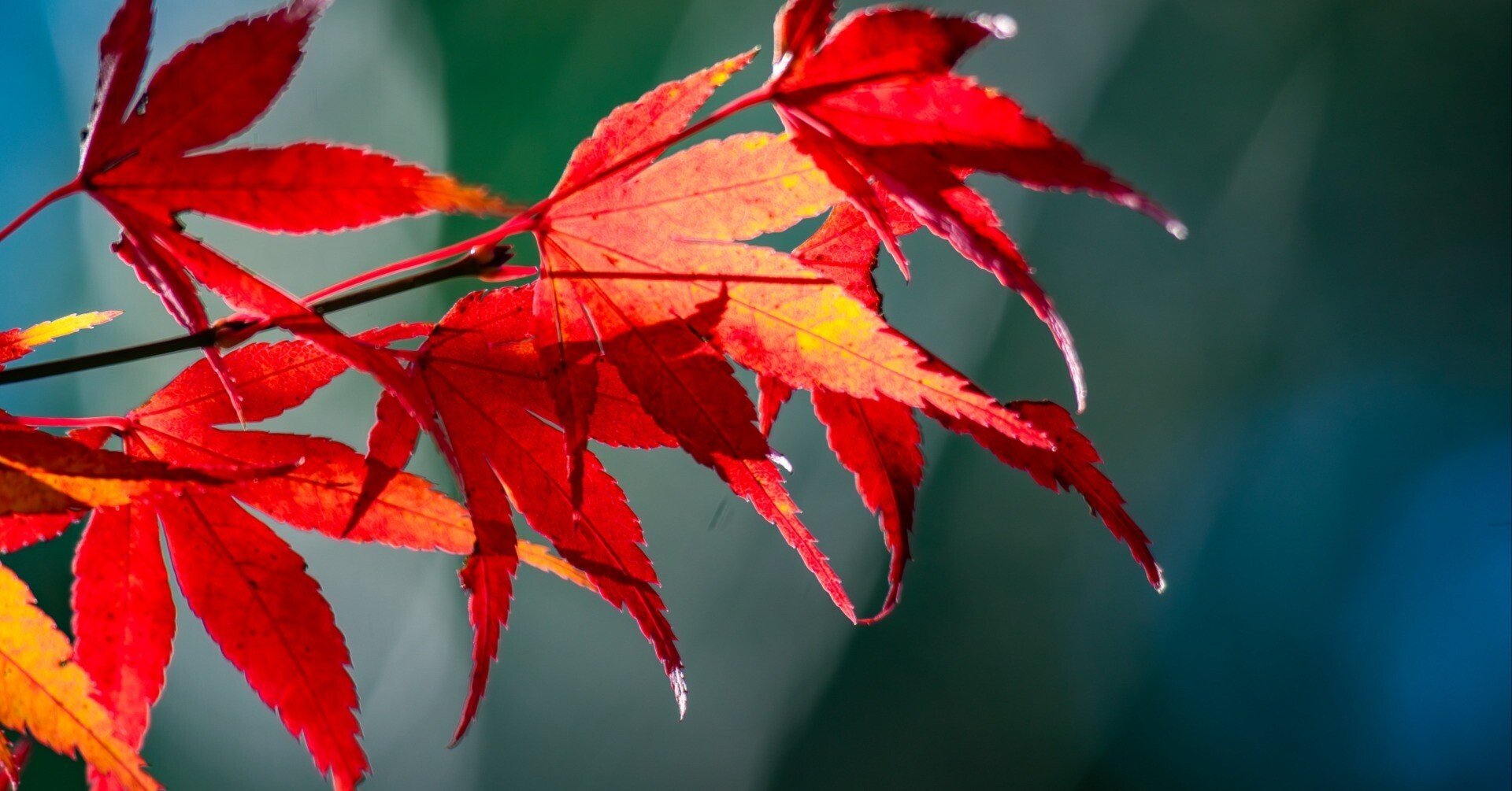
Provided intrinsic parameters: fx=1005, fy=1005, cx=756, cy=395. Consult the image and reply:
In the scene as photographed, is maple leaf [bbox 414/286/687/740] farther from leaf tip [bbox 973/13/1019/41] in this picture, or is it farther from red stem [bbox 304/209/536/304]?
leaf tip [bbox 973/13/1019/41]

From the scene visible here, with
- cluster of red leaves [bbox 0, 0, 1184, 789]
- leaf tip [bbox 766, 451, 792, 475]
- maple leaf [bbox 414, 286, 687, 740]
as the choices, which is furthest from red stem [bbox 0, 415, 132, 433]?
leaf tip [bbox 766, 451, 792, 475]

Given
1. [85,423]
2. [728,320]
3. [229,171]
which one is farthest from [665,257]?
[85,423]

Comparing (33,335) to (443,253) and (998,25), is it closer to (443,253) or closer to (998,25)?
(443,253)

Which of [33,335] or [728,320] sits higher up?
[728,320]

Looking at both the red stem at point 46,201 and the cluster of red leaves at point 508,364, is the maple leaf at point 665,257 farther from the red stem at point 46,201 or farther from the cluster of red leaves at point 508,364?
the red stem at point 46,201

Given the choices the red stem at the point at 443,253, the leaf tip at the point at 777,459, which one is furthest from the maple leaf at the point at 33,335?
the leaf tip at the point at 777,459

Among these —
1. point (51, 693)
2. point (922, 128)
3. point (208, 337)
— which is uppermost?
point (922, 128)
